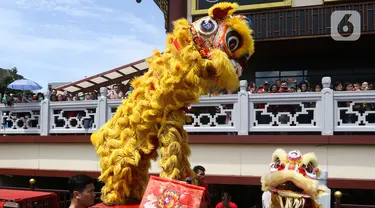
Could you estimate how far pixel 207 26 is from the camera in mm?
4508

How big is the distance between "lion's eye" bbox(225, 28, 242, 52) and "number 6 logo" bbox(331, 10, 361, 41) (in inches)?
194

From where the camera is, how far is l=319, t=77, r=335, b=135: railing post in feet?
20.9

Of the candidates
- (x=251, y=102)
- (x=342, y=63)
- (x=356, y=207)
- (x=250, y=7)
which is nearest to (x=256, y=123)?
(x=251, y=102)

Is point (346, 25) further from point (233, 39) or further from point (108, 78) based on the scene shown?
point (108, 78)

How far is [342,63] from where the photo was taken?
1057 centimetres

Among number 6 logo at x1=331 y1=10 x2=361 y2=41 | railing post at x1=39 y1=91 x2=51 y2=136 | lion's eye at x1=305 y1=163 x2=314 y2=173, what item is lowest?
lion's eye at x1=305 y1=163 x2=314 y2=173

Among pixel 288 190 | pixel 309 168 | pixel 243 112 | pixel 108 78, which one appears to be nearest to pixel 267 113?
pixel 243 112

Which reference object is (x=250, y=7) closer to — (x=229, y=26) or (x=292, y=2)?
(x=292, y=2)

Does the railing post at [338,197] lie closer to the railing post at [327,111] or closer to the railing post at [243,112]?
the railing post at [327,111]

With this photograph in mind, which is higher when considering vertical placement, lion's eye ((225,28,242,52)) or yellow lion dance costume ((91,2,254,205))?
lion's eye ((225,28,242,52))

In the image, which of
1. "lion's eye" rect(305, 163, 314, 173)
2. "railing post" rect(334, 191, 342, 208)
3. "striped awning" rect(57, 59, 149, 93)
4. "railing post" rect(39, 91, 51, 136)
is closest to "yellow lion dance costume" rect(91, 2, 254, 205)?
"lion's eye" rect(305, 163, 314, 173)

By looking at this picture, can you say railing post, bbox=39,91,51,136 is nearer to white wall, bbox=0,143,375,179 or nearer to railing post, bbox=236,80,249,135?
white wall, bbox=0,143,375,179

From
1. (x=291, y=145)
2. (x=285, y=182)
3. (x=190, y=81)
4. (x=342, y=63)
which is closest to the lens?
(x=285, y=182)

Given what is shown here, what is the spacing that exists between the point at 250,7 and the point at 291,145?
3.85 meters
